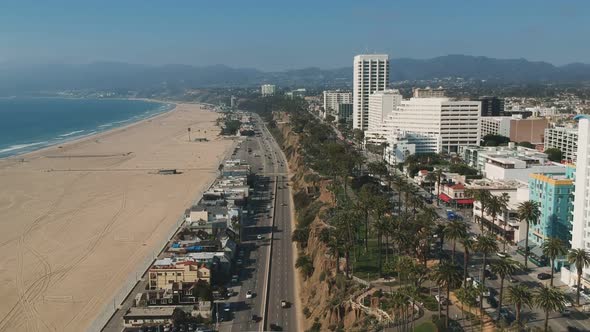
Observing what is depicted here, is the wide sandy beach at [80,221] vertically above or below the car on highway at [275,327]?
above

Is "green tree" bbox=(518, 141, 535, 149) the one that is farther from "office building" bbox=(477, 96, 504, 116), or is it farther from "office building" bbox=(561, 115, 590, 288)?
"office building" bbox=(561, 115, 590, 288)

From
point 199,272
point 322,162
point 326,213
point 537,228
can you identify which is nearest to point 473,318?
point 537,228

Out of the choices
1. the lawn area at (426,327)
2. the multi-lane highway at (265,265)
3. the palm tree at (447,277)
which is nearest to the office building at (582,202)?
the palm tree at (447,277)

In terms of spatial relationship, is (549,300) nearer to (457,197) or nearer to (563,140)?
(457,197)

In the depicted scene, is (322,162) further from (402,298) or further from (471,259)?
(402,298)

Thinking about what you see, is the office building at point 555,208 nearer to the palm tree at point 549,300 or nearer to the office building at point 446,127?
the palm tree at point 549,300
